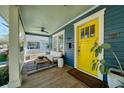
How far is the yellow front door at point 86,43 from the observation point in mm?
3217

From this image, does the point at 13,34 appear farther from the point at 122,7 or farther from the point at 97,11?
the point at 122,7

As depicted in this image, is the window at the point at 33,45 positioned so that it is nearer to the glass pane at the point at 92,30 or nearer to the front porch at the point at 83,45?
the front porch at the point at 83,45

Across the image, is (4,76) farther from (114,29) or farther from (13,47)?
(114,29)

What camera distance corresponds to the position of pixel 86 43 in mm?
3611

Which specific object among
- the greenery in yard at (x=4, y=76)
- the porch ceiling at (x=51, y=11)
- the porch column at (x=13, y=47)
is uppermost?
the porch ceiling at (x=51, y=11)

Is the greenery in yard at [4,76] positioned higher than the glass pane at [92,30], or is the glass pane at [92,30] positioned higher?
the glass pane at [92,30]

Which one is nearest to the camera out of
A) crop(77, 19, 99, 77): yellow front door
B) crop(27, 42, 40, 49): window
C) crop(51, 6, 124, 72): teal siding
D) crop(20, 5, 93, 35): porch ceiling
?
crop(51, 6, 124, 72): teal siding

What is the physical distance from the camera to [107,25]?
8.46 ft

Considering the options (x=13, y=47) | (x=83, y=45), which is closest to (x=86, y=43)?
(x=83, y=45)

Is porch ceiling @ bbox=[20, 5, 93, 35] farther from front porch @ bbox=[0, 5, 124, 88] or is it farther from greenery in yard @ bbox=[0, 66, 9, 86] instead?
greenery in yard @ bbox=[0, 66, 9, 86]

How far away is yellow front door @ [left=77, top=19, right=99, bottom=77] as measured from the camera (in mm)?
3217

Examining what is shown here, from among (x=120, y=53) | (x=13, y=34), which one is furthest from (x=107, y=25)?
(x=13, y=34)

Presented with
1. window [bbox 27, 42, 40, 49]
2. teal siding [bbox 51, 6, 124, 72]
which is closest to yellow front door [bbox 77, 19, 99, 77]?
teal siding [bbox 51, 6, 124, 72]

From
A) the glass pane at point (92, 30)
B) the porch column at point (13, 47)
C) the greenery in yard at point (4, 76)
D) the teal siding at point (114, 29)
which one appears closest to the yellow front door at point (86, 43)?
the glass pane at point (92, 30)
